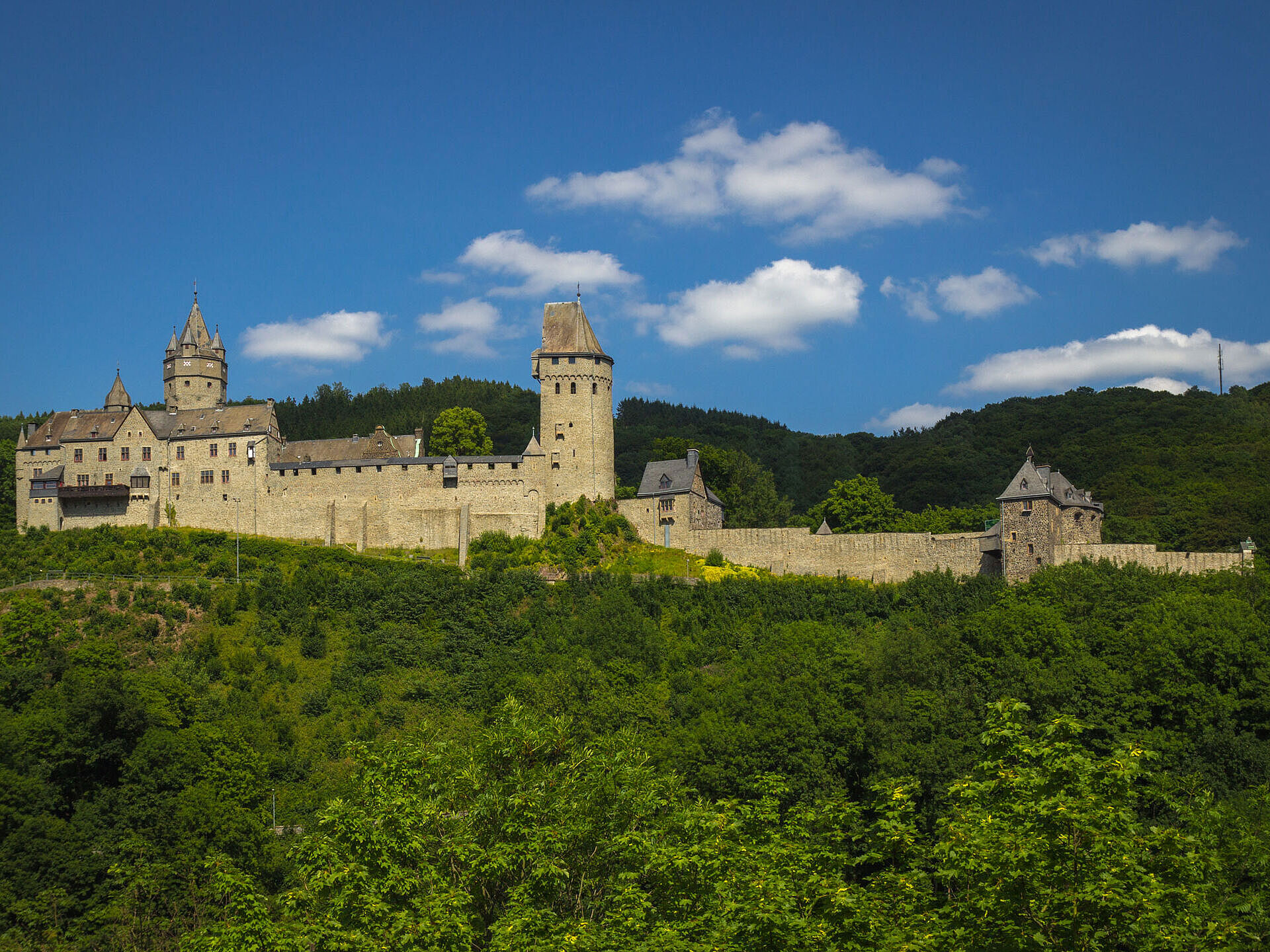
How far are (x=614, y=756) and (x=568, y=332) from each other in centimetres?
3375

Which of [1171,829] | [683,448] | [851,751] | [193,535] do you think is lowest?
[851,751]

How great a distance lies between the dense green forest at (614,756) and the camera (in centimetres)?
1766

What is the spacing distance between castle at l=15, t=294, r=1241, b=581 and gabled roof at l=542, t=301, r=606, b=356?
8cm

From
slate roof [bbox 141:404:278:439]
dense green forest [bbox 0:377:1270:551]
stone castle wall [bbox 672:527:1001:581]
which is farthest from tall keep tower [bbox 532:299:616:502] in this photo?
slate roof [bbox 141:404:278:439]

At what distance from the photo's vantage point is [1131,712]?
3588cm

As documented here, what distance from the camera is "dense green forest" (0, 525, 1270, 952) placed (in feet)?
57.9

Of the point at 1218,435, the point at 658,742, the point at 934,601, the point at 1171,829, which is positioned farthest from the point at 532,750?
the point at 1218,435

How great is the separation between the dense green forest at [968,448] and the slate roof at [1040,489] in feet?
30.1

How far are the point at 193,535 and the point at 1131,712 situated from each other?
40.5 m

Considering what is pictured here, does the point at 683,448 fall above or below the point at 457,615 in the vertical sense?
above

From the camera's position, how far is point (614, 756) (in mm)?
25750

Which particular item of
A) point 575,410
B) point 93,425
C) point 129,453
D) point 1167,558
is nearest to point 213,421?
point 129,453

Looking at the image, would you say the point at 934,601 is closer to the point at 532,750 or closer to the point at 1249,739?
the point at 1249,739

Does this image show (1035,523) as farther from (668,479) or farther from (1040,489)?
(668,479)
